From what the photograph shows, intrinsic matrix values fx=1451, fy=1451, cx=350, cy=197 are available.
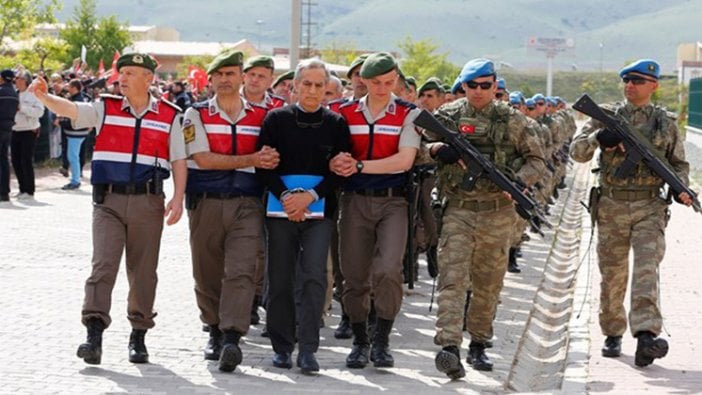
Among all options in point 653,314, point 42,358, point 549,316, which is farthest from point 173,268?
point 653,314

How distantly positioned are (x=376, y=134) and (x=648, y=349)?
2269 millimetres

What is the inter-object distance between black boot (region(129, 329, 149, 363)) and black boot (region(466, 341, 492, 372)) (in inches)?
86.2

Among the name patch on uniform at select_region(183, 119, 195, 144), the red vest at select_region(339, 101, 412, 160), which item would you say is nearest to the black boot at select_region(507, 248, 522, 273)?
the red vest at select_region(339, 101, 412, 160)

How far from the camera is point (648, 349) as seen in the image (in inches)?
373

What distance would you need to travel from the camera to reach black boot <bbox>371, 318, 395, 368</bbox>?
9.62 m

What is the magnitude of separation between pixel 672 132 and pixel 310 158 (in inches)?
100

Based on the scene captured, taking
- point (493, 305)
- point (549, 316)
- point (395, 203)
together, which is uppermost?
point (395, 203)

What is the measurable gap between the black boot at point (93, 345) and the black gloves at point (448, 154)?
7.97 feet

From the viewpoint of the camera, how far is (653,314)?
9.66 metres

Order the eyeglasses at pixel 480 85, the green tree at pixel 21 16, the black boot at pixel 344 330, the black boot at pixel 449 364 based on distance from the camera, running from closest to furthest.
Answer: the black boot at pixel 449 364, the eyeglasses at pixel 480 85, the black boot at pixel 344 330, the green tree at pixel 21 16

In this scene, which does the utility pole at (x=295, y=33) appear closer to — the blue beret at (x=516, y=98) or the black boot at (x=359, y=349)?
the blue beret at (x=516, y=98)

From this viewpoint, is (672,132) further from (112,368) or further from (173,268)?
(173,268)

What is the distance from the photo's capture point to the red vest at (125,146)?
9.30 m

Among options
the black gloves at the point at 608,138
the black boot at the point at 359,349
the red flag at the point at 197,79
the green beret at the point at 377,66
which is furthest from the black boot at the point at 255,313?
the red flag at the point at 197,79
